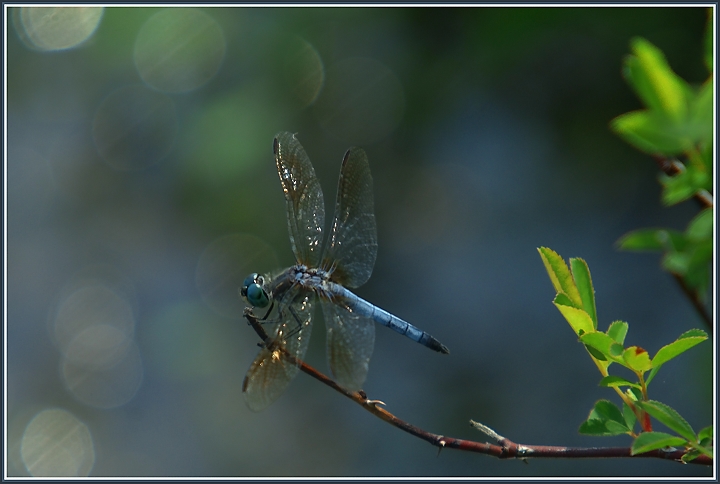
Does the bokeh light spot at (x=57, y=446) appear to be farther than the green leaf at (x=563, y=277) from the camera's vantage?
Yes

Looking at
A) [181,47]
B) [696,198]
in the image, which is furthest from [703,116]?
[181,47]

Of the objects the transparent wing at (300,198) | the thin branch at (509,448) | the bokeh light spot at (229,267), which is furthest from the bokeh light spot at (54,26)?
the thin branch at (509,448)

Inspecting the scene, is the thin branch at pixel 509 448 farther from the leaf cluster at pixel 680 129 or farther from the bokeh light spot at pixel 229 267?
the bokeh light spot at pixel 229 267

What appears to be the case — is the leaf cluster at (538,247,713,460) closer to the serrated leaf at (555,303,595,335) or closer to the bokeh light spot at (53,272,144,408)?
the serrated leaf at (555,303,595,335)

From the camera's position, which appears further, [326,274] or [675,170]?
[326,274]

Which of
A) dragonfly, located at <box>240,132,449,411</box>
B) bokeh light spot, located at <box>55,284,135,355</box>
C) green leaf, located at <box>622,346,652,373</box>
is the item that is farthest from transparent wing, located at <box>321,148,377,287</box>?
bokeh light spot, located at <box>55,284,135,355</box>

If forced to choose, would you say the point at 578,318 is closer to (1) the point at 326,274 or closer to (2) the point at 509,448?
(2) the point at 509,448

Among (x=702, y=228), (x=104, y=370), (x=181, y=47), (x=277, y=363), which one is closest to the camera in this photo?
(x=702, y=228)
